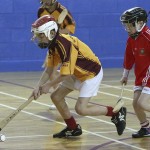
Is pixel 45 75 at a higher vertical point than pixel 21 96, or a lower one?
higher

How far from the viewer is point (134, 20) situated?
6.48 metres

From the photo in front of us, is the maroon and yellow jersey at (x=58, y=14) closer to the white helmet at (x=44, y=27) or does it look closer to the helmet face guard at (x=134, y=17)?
the helmet face guard at (x=134, y=17)

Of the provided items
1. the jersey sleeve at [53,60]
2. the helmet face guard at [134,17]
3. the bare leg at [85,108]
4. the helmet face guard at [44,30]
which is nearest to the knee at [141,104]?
the bare leg at [85,108]

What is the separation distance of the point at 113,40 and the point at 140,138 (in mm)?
6585

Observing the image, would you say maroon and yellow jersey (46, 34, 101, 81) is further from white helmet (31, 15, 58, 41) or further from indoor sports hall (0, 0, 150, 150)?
indoor sports hall (0, 0, 150, 150)

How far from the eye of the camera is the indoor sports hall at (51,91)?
660 cm

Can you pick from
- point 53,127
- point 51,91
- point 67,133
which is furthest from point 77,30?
point 67,133

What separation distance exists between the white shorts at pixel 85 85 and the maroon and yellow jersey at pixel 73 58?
5 cm

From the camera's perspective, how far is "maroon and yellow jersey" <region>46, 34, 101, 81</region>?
6.18 metres

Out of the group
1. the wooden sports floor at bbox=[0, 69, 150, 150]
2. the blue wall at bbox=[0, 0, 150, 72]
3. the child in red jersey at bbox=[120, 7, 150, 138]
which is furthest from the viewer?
the blue wall at bbox=[0, 0, 150, 72]

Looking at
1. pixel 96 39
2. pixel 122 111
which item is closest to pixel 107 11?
pixel 96 39

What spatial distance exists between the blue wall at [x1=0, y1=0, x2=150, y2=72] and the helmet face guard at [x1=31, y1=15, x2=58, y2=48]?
6.06 meters

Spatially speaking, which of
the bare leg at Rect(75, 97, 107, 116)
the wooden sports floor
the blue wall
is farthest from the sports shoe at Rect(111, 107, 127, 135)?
the blue wall

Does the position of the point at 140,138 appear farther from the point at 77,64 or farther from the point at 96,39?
the point at 96,39
